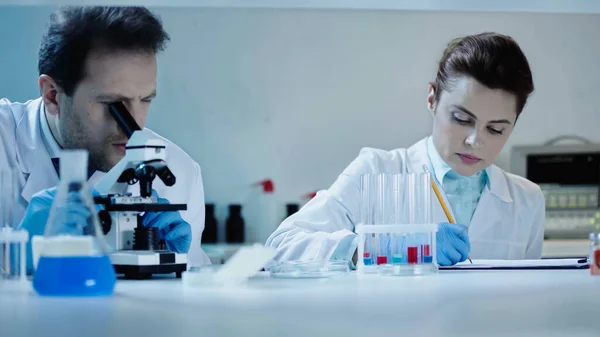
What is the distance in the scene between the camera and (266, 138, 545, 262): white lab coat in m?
2.31

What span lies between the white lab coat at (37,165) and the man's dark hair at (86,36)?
0.13 meters

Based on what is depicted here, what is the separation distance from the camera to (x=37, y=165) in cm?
207

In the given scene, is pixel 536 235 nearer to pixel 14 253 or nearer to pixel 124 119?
pixel 124 119

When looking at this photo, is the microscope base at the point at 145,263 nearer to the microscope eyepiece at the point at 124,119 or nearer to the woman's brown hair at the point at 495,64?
the microscope eyepiece at the point at 124,119

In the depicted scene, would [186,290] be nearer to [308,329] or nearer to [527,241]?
[308,329]

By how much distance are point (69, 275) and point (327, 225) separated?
136 centimetres

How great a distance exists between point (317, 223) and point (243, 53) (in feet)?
6.15

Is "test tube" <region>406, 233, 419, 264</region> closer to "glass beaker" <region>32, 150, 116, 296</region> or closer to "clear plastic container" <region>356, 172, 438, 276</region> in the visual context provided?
"clear plastic container" <region>356, 172, 438, 276</region>

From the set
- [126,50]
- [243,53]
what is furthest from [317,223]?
[243,53]

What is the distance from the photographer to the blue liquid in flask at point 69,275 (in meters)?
0.95

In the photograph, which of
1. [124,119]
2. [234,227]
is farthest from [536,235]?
[234,227]

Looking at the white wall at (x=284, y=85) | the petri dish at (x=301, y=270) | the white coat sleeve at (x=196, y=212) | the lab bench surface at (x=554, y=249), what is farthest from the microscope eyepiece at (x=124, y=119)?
Answer: the white wall at (x=284, y=85)

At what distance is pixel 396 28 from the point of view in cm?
407

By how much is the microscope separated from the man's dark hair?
0.99 m
